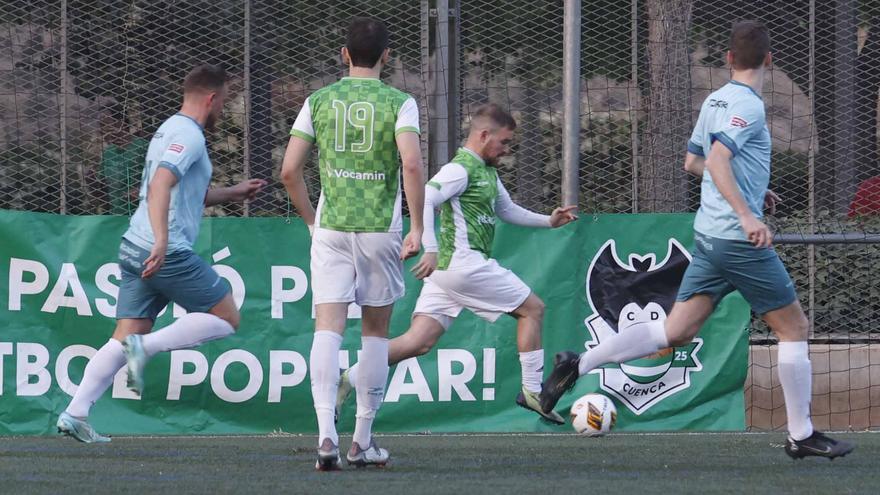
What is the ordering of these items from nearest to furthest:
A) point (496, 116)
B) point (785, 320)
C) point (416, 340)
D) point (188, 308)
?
point (785, 320), point (188, 308), point (416, 340), point (496, 116)

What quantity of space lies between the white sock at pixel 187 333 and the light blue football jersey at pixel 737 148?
2.41m

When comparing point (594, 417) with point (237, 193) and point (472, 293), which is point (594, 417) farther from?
point (237, 193)

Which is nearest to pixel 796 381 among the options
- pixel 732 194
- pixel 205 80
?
pixel 732 194

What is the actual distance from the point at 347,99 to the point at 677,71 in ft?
15.5

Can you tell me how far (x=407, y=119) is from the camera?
20.1 ft

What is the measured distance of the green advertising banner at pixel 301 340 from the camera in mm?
8953

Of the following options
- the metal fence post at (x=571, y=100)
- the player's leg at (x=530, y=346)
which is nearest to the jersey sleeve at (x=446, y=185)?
the player's leg at (x=530, y=346)

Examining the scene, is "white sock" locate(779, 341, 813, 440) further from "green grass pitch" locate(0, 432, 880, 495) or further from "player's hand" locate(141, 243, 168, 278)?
"player's hand" locate(141, 243, 168, 278)

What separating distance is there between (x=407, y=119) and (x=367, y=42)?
376mm

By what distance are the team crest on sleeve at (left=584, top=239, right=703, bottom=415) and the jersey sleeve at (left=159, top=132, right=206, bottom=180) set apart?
10.6ft

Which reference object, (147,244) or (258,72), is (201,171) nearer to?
(147,244)

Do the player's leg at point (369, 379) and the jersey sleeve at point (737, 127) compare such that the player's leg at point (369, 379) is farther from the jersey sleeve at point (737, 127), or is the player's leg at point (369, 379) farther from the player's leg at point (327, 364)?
the jersey sleeve at point (737, 127)

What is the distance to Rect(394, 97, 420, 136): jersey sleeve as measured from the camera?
20.0ft

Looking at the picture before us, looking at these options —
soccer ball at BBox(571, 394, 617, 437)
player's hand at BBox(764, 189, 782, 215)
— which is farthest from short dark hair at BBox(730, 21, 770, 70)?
soccer ball at BBox(571, 394, 617, 437)
